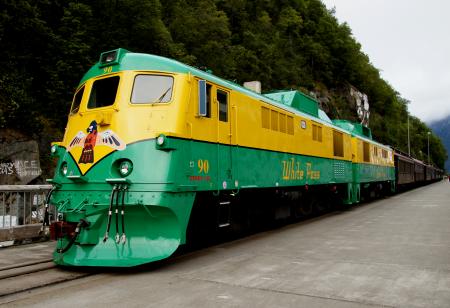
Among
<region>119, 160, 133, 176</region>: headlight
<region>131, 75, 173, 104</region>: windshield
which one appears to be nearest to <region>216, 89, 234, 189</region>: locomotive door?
<region>131, 75, 173, 104</region>: windshield

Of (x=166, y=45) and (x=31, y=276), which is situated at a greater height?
(x=166, y=45)

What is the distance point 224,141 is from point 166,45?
18.7 meters

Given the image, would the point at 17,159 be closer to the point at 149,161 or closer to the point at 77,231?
the point at 77,231

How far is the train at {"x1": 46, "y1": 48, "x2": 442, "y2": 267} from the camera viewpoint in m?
6.34

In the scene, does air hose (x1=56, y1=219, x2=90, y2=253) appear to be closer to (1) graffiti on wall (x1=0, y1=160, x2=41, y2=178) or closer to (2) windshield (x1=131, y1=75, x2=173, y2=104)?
(2) windshield (x1=131, y1=75, x2=173, y2=104)

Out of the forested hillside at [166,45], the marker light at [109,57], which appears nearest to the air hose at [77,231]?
the marker light at [109,57]

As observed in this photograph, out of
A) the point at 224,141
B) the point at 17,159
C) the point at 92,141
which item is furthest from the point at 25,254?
the point at 17,159

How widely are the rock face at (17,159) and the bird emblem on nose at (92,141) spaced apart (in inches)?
408

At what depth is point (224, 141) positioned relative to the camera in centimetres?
809

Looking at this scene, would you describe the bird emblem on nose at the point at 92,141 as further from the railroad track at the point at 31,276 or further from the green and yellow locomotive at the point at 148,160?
the railroad track at the point at 31,276

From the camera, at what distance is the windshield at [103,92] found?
7.28 metres

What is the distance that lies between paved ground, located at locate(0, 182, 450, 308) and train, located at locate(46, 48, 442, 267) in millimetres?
616

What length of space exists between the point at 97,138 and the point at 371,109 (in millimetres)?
71500

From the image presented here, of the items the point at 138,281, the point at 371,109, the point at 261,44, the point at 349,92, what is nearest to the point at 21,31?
the point at 138,281
